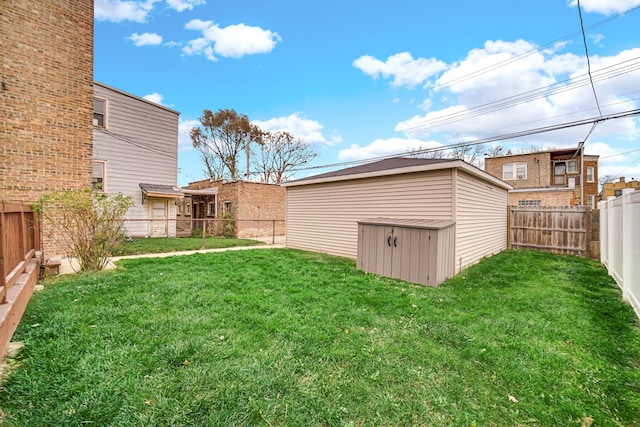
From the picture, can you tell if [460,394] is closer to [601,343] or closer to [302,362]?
[302,362]

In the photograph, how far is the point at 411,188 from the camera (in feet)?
23.6

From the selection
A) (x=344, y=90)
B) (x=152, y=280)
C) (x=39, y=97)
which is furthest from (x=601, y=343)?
(x=344, y=90)

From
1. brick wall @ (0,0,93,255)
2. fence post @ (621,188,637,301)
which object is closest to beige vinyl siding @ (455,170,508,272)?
fence post @ (621,188,637,301)

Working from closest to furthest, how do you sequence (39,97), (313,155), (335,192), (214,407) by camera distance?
(214,407) < (39,97) < (335,192) < (313,155)

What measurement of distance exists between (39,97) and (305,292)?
25.1 ft

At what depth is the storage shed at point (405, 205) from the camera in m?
6.46

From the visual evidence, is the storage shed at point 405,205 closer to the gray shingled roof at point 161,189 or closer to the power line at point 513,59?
the power line at point 513,59

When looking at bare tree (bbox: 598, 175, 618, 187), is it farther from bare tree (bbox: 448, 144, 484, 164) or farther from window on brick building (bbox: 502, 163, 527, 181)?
window on brick building (bbox: 502, 163, 527, 181)

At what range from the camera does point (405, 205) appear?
288 inches

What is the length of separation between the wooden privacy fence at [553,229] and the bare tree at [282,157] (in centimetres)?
2072

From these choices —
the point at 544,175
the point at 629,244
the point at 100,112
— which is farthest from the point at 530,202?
the point at 100,112

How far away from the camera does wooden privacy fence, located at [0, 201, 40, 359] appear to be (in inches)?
99.0

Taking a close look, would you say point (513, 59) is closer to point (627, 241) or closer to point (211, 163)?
point (627, 241)

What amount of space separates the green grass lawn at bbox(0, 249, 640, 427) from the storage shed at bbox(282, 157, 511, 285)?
213cm
